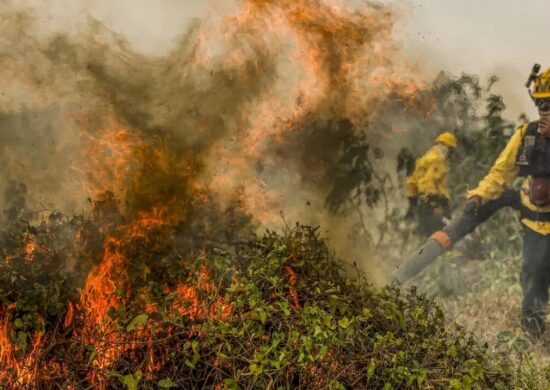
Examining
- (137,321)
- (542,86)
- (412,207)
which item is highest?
(542,86)

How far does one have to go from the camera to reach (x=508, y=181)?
27.0 ft

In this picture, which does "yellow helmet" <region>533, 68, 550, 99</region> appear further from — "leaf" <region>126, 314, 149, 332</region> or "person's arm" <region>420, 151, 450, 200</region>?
"leaf" <region>126, 314, 149, 332</region>

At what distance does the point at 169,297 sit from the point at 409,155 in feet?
15.8

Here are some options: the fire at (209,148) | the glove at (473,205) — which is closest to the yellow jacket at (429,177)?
the glove at (473,205)

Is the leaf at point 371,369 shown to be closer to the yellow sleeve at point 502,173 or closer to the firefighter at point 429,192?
the firefighter at point 429,192

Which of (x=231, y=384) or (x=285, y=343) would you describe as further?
(x=285, y=343)

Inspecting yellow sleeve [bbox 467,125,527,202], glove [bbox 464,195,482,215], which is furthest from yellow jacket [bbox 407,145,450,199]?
yellow sleeve [bbox 467,125,527,202]

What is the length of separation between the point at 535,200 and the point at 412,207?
156cm

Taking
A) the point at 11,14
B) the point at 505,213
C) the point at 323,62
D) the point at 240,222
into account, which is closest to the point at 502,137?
the point at 505,213

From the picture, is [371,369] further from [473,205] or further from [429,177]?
[473,205]

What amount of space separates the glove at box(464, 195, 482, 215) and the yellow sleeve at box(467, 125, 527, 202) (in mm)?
53

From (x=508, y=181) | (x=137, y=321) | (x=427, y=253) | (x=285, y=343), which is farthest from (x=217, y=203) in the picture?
(x=508, y=181)

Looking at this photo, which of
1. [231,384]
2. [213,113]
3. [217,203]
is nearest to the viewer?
[231,384]

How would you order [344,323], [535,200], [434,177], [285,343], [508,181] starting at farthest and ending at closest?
[434,177] < [508,181] < [535,200] < [285,343] < [344,323]
